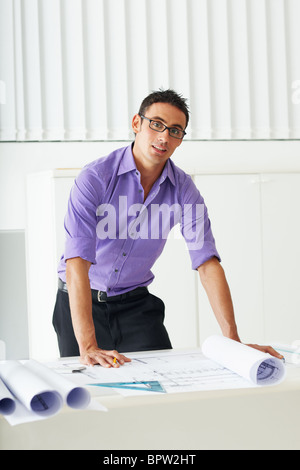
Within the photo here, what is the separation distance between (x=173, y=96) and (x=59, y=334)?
0.98 m

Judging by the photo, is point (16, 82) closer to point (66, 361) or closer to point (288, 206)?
point (288, 206)

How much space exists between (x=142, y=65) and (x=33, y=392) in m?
2.71

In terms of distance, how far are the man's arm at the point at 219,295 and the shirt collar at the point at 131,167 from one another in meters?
0.35

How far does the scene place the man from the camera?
77.1 inches

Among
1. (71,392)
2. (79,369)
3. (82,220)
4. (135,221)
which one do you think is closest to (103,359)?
(79,369)

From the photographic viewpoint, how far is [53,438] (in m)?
1.06

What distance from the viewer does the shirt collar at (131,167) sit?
6.67 feet

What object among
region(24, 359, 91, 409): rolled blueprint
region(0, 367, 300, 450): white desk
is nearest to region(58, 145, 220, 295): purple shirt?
region(0, 367, 300, 450): white desk

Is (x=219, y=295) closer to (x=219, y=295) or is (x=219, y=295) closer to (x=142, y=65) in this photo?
(x=219, y=295)

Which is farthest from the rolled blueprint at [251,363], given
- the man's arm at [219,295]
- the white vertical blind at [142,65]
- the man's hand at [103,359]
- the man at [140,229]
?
the white vertical blind at [142,65]

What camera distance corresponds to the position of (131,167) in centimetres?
205

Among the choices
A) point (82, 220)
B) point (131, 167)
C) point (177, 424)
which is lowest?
point (177, 424)

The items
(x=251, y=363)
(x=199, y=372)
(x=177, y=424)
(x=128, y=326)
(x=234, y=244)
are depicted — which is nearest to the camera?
(x=177, y=424)

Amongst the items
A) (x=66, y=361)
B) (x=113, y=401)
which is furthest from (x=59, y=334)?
(x=113, y=401)
